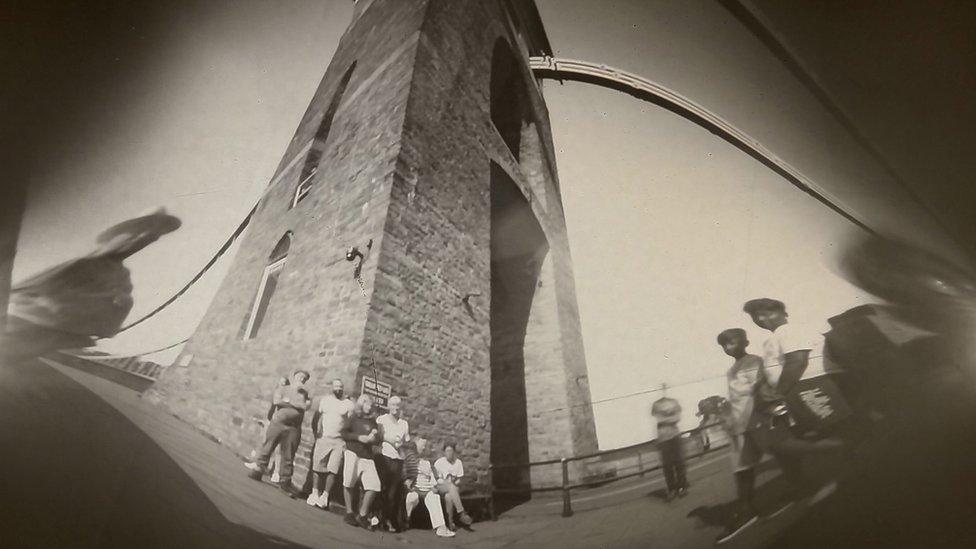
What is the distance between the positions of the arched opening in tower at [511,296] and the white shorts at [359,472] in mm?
1282

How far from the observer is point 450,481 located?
2.29 metres

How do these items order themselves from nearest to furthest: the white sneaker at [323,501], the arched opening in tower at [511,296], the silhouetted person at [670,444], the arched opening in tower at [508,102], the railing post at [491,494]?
the white sneaker at [323,501]
the railing post at [491,494]
the silhouetted person at [670,444]
the arched opening in tower at [511,296]
the arched opening in tower at [508,102]

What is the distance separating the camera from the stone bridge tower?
2.11m

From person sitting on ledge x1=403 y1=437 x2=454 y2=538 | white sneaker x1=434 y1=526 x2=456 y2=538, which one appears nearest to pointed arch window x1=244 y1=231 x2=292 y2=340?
person sitting on ledge x1=403 y1=437 x2=454 y2=538

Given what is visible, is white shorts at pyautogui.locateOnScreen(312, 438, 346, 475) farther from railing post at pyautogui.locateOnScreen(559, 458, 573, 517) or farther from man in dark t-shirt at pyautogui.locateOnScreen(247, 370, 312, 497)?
railing post at pyautogui.locateOnScreen(559, 458, 573, 517)

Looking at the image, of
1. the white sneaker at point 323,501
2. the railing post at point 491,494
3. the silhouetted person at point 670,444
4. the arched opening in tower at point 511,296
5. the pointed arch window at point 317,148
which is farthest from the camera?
the arched opening in tower at point 511,296

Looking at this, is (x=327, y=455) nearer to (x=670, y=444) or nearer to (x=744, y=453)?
(x=670, y=444)

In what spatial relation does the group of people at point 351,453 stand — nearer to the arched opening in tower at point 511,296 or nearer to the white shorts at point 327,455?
the white shorts at point 327,455

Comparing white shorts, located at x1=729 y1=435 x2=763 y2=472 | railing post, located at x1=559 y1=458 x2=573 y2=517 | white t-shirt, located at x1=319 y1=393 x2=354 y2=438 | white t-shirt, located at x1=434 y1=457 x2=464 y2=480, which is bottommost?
railing post, located at x1=559 y1=458 x2=573 y2=517

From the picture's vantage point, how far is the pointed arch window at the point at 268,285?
2.28 meters

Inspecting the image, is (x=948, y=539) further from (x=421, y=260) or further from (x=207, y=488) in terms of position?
(x=207, y=488)

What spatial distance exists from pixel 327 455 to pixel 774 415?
123 inches

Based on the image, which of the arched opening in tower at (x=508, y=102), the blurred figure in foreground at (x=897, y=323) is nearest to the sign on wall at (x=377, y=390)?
the arched opening in tower at (x=508, y=102)

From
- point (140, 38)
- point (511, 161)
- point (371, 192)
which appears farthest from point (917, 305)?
point (140, 38)
